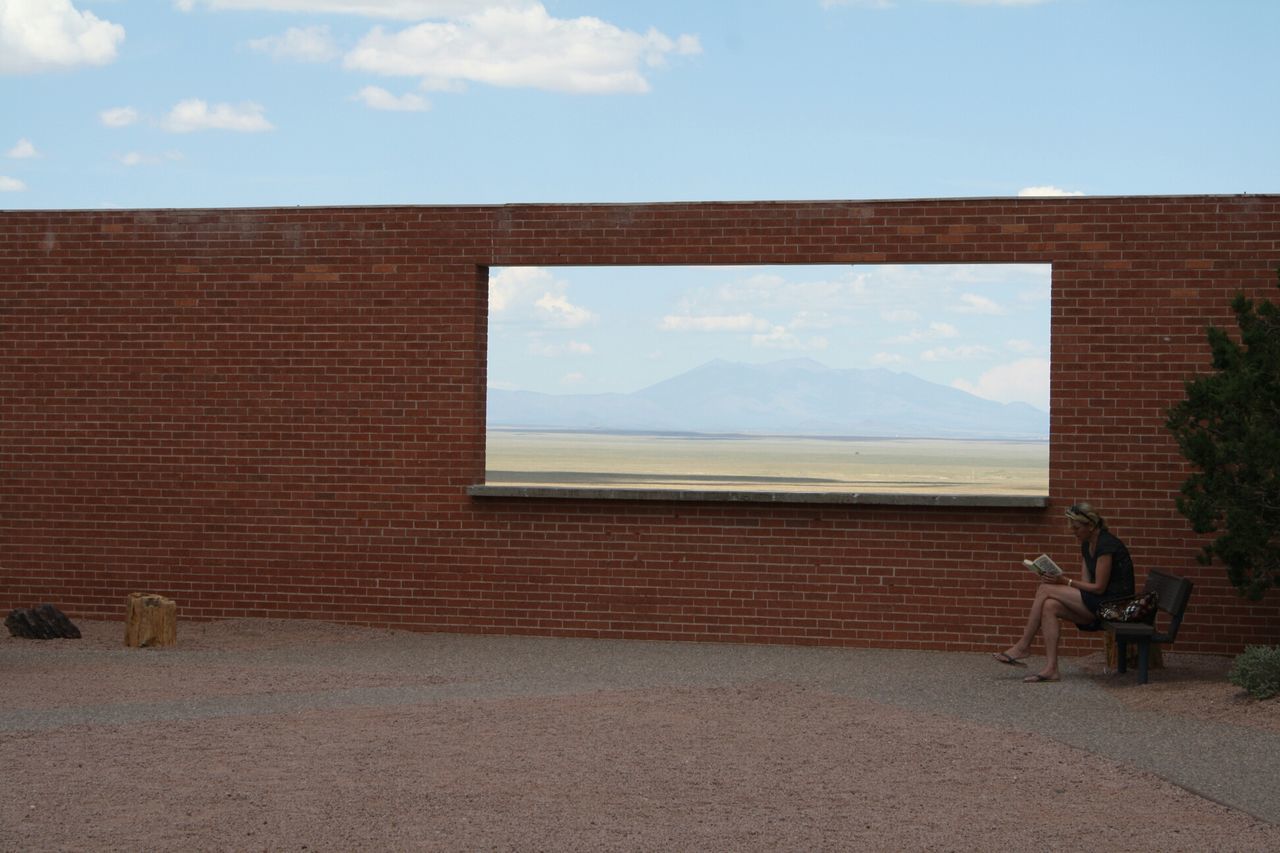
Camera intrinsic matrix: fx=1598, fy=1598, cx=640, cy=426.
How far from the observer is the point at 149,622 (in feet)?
41.5

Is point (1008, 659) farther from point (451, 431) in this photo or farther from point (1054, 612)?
point (451, 431)

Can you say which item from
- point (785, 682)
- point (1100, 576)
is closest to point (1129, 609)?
point (1100, 576)

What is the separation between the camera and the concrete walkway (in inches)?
335

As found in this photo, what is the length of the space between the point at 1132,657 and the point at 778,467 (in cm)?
4891

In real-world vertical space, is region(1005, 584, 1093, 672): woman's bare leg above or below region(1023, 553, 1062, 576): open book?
below

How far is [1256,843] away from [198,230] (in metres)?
10.2

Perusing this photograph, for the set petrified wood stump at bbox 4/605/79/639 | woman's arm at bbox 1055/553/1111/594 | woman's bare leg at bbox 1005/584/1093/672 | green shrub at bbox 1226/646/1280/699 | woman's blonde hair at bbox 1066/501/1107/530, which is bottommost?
petrified wood stump at bbox 4/605/79/639

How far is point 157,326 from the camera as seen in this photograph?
14.0 meters

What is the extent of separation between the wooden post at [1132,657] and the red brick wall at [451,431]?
767 millimetres

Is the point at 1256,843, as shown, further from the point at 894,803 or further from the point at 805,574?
the point at 805,574

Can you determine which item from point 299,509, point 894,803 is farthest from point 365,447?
point 894,803

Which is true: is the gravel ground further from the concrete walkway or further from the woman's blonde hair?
the woman's blonde hair

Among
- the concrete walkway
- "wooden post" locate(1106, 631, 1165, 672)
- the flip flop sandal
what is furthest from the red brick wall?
the flip flop sandal

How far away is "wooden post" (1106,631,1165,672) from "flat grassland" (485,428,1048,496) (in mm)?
19658
